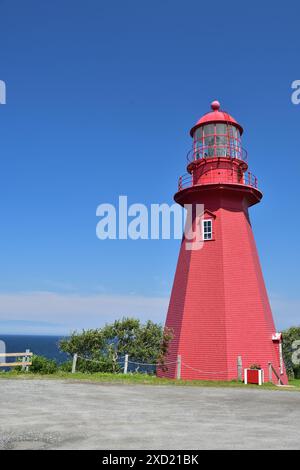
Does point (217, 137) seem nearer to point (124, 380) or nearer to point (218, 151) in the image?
point (218, 151)

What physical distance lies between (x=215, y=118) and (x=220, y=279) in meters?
9.30

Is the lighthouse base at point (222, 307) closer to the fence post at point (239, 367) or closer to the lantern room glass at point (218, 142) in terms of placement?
the fence post at point (239, 367)

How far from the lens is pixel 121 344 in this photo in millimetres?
22578

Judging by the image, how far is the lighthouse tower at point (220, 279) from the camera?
2116cm

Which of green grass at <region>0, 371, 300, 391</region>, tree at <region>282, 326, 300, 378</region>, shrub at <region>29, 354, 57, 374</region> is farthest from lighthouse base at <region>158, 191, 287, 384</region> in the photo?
tree at <region>282, 326, 300, 378</region>

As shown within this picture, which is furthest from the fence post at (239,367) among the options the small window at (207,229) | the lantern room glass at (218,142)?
the lantern room glass at (218,142)

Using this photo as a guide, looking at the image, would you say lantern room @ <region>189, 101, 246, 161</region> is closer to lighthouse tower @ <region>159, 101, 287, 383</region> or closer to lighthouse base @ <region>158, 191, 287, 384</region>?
lighthouse tower @ <region>159, 101, 287, 383</region>

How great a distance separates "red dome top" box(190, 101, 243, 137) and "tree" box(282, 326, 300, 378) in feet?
51.3

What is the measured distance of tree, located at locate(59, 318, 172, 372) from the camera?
72.7 feet

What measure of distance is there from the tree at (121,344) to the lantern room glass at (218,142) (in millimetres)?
10057

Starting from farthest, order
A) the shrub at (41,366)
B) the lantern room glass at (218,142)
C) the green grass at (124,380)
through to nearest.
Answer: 1. the lantern room glass at (218,142)
2. the shrub at (41,366)
3. the green grass at (124,380)

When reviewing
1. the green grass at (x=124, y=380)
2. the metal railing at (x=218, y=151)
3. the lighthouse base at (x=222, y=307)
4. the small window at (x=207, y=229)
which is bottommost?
the green grass at (x=124, y=380)

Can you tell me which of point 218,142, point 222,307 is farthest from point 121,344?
point 218,142

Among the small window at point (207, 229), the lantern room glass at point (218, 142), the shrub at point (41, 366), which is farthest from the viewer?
the lantern room glass at point (218, 142)
